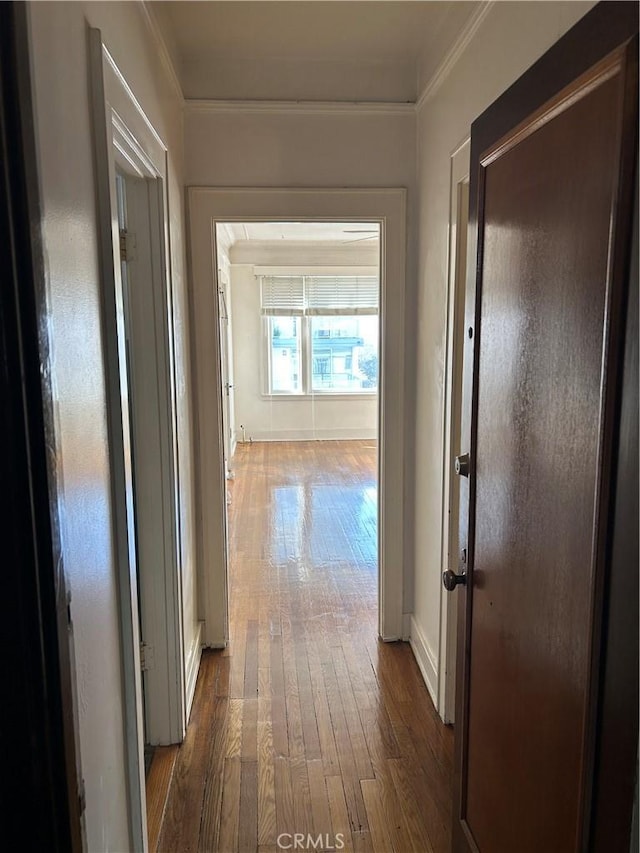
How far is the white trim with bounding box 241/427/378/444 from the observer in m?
8.69

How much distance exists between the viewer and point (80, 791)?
1.09 metres

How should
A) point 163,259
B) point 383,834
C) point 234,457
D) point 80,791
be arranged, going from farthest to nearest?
1. point 234,457
2. point 163,259
3. point 383,834
4. point 80,791

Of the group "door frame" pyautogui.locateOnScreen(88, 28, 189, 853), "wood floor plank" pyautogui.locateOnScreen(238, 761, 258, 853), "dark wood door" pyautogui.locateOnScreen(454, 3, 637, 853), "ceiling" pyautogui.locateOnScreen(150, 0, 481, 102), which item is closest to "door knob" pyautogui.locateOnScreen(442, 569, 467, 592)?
"dark wood door" pyautogui.locateOnScreen(454, 3, 637, 853)

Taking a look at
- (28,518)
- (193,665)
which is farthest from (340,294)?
(28,518)

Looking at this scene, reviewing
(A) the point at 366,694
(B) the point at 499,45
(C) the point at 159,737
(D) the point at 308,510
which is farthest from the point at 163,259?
(D) the point at 308,510

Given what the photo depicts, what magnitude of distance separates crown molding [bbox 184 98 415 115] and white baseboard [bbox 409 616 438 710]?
2.45 m

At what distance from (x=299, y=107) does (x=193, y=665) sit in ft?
8.45

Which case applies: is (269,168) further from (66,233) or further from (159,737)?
(159,737)

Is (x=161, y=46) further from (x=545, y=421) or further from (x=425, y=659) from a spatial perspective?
(x=425, y=659)

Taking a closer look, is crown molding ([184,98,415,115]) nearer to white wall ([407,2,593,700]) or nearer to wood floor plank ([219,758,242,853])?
white wall ([407,2,593,700])

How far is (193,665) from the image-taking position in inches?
106

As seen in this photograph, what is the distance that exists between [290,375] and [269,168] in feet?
19.4

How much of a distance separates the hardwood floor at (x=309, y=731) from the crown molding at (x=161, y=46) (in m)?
2.56

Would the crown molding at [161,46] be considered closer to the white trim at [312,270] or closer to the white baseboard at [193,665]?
the white baseboard at [193,665]
